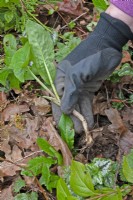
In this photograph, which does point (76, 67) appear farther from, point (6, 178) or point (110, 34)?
point (6, 178)

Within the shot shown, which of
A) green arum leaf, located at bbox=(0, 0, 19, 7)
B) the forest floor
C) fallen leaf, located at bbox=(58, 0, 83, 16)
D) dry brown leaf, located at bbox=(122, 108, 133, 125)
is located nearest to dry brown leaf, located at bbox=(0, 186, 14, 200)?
the forest floor

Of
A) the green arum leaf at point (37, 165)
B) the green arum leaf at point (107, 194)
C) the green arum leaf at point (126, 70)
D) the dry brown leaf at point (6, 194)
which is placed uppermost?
the green arum leaf at point (126, 70)

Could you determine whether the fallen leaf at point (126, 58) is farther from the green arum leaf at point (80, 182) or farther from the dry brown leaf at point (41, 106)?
the green arum leaf at point (80, 182)

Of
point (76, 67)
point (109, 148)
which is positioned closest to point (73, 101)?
point (76, 67)

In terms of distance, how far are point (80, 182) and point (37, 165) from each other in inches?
→ 13.7

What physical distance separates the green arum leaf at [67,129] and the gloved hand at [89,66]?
3 cm

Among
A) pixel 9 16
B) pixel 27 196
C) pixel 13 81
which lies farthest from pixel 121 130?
pixel 9 16

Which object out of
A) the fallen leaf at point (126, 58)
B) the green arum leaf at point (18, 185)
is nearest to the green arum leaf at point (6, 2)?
the fallen leaf at point (126, 58)

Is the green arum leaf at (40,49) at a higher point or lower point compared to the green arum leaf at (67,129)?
higher

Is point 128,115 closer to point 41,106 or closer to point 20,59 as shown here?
point 41,106

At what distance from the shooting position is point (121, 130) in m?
1.75

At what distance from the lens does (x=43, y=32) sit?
1924mm

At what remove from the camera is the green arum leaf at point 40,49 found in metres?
1.91

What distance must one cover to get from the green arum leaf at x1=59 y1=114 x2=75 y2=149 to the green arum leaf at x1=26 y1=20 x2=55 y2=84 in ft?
0.72
